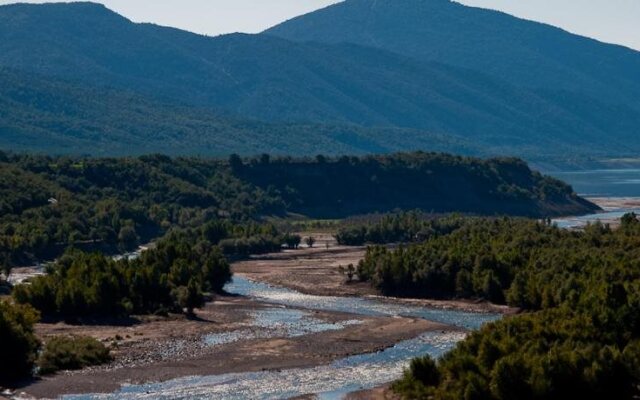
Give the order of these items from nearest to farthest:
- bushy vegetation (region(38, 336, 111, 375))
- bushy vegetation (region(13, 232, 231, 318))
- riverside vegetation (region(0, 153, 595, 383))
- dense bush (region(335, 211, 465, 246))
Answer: bushy vegetation (region(38, 336, 111, 375))
riverside vegetation (region(0, 153, 595, 383))
bushy vegetation (region(13, 232, 231, 318))
dense bush (region(335, 211, 465, 246))

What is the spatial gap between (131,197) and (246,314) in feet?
288

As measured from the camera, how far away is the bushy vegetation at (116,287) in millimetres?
90938

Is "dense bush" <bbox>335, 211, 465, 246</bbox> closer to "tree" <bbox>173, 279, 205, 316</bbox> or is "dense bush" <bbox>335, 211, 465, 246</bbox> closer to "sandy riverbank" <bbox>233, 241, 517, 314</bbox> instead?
"sandy riverbank" <bbox>233, 241, 517, 314</bbox>

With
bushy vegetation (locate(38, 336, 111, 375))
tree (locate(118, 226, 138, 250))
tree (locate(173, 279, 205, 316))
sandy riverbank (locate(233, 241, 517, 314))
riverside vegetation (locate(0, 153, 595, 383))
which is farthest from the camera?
tree (locate(118, 226, 138, 250))

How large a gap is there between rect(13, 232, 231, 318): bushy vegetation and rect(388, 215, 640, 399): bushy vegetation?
23.4m

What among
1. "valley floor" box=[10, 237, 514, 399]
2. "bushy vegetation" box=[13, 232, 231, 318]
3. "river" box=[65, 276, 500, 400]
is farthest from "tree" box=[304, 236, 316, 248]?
"river" box=[65, 276, 500, 400]

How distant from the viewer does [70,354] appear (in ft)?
241

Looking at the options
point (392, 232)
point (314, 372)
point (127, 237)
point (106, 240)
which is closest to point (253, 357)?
point (314, 372)

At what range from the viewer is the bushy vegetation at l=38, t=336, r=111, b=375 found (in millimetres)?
71938

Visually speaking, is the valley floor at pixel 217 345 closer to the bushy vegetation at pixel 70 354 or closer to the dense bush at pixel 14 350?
the bushy vegetation at pixel 70 354

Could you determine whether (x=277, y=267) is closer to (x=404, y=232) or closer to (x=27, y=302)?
(x=404, y=232)

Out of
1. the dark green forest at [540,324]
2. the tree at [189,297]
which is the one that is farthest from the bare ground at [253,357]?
the tree at [189,297]

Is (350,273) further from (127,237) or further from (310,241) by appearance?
(127,237)

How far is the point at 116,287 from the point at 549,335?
38.9 m
